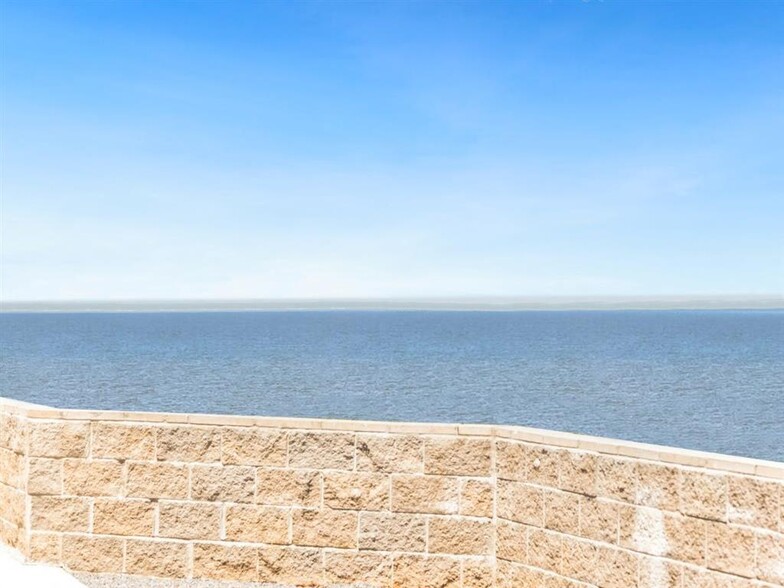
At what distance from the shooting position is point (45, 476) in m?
7.36

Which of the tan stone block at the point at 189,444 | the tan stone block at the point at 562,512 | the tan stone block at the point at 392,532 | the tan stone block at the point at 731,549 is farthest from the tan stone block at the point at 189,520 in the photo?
the tan stone block at the point at 731,549

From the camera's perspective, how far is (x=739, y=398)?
4881cm

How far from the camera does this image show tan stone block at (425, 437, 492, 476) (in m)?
6.69

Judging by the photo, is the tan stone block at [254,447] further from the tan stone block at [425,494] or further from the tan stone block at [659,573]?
the tan stone block at [659,573]

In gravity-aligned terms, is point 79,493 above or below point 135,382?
above

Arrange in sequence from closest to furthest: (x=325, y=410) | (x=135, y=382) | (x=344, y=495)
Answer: (x=344, y=495) → (x=325, y=410) → (x=135, y=382)

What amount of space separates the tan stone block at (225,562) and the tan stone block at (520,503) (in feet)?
6.72

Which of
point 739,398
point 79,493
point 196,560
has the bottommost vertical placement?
point 739,398

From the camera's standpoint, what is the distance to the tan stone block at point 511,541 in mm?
6523

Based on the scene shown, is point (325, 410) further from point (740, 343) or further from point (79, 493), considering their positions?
point (740, 343)

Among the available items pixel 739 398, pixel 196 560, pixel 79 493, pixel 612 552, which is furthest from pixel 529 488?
pixel 739 398

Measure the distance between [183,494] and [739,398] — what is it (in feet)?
154

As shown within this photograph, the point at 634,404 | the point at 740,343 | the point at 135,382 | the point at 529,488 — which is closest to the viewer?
the point at 529,488

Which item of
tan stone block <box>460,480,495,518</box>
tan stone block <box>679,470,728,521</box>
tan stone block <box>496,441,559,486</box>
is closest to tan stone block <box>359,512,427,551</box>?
tan stone block <box>460,480,495,518</box>
